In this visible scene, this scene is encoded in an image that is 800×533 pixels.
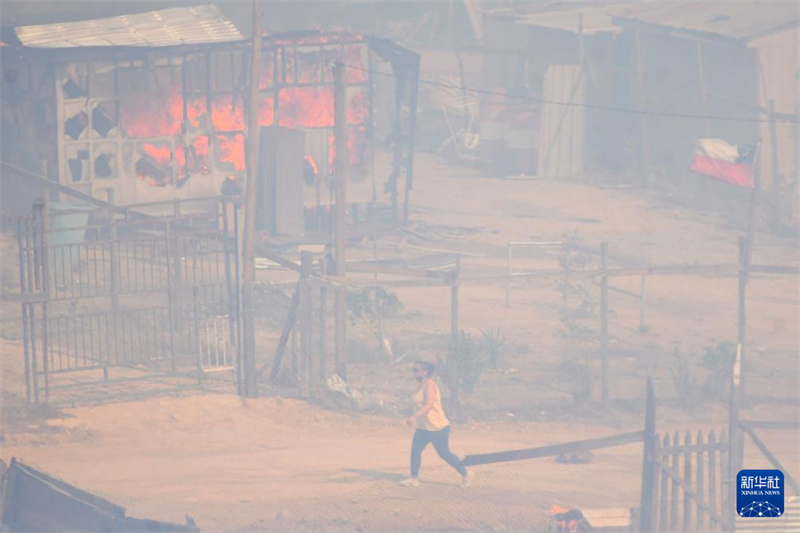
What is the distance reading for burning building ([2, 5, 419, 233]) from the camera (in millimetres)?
22906

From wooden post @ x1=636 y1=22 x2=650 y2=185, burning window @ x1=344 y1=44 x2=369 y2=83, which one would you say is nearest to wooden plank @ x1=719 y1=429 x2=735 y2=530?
burning window @ x1=344 y1=44 x2=369 y2=83

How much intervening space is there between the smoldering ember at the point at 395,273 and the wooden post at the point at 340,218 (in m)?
0.07

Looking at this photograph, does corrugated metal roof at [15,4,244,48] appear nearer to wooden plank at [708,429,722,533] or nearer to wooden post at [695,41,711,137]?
wooden post at [695,41,711,137]

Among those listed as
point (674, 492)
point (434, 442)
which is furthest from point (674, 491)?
point (434, 442)

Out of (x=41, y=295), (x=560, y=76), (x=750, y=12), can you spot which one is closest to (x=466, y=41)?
(x=560, y=76)

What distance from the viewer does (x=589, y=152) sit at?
107 ft

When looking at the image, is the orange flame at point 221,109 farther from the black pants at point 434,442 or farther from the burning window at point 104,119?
the black pants at point 434,442

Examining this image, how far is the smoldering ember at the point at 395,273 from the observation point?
1120 centimetres

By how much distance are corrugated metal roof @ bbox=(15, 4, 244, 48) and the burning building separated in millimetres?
44

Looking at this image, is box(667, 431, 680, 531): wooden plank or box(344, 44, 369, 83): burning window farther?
box(344, 44, 369, 83): burning window

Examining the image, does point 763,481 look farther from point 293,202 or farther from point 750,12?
point 750,12

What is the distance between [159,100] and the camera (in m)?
23.6

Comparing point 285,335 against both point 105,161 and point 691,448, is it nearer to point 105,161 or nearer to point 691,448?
point 691,448

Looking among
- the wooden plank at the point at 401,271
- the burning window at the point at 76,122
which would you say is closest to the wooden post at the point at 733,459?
the wooden plank at the point at 401,271
